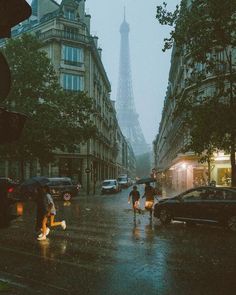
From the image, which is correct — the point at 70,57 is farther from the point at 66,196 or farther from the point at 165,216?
the point at 165,216

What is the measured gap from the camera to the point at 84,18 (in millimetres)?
63656

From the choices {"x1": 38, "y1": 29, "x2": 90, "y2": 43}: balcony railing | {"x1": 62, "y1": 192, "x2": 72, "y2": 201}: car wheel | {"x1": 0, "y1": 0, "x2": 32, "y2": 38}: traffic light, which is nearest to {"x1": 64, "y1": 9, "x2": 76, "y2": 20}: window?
{"x1": 38, "y1": 29, "x2": 90, "y2": 43}: balcony railing

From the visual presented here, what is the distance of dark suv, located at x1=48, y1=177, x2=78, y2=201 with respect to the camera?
35.5 metres

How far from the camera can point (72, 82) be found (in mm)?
55688

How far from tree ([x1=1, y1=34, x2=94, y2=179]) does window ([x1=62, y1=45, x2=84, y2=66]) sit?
839 inches

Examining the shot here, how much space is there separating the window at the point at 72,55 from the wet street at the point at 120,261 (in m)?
43.1

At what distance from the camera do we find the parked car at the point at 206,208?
1521cm

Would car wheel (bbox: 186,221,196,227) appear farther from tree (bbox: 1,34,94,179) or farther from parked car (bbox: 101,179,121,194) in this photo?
parked car (bbox: 101,179,121,194)

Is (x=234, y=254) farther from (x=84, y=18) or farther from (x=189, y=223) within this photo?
(x=84, y=18)

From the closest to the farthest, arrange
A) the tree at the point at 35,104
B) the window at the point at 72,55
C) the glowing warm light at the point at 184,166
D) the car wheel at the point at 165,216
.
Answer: the car wheel at the point at 165,216 → the tree at the point at 35,104 → the glowing warm light at the point at 184,166 → the window at the point at 72,55

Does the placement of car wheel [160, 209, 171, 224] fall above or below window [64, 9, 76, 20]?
below

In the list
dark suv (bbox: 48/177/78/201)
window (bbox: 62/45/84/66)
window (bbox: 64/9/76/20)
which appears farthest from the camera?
window (bbox: 64/9/76/20)

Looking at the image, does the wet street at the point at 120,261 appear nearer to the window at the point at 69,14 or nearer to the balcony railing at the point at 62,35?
the balcony railing at the point at 62,35

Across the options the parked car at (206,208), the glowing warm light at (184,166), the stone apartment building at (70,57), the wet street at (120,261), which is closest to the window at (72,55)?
the stone apartment building at (70,57)
